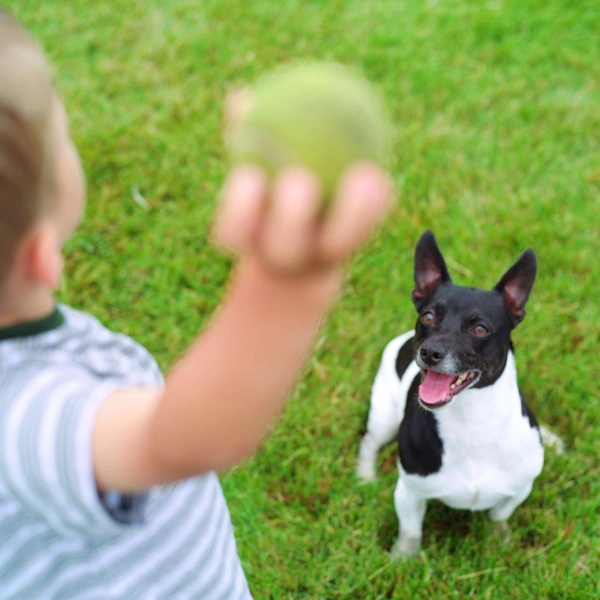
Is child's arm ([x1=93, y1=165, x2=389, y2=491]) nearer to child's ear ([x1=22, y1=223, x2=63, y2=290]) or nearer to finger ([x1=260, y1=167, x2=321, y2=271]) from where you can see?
finger ([x1=260, y1=167, x2=321, y2=271])

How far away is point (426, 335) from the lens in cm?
205

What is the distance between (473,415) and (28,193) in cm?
150

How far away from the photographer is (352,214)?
646 millimetres

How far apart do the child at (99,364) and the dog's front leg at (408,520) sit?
126 cm

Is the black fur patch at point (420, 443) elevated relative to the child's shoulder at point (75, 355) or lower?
lower

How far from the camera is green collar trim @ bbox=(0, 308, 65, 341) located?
0.96 metres

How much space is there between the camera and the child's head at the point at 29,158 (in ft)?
2.48

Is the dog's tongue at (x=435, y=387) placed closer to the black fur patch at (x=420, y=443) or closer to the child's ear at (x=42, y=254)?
the black fur patch at (x=420, y=443)

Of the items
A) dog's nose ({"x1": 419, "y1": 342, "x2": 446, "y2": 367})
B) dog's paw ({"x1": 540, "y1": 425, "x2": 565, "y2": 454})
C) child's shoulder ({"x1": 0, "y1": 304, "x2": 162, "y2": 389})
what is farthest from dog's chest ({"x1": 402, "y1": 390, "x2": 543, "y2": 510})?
child's shoulder ({"x1": 0, "y1": 304, "x2": 162, "y2": 389})

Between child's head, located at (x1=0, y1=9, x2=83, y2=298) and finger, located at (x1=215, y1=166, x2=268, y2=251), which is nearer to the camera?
finger, located at (x1=215, y1=166, x2=268, y2=251)

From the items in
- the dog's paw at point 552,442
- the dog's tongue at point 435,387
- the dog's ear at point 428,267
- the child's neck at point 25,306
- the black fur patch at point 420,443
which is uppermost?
the child's neck at point 25,306

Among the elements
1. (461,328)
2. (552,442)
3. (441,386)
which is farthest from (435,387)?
(552,442)

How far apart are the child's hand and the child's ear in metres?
0.27

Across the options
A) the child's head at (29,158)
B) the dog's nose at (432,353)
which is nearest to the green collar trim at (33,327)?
the child's head at (29,158)
